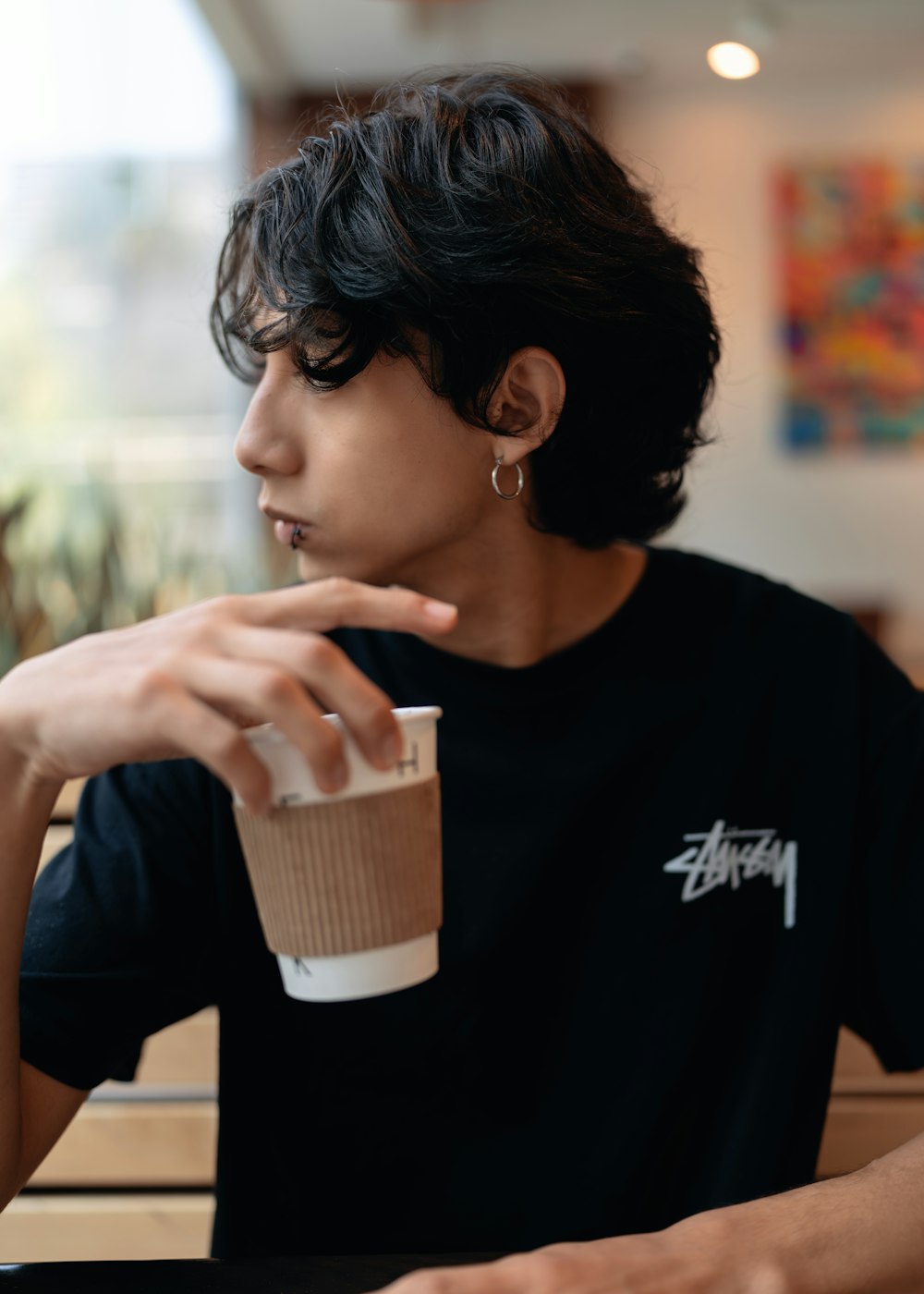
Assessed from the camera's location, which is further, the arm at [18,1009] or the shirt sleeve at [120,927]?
the shirt sleeve at [120,927]

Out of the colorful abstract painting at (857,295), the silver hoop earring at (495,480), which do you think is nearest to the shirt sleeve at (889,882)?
the silver hoop earring at (495,480)

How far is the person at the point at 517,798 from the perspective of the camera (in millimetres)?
864

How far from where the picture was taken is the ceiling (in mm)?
4762

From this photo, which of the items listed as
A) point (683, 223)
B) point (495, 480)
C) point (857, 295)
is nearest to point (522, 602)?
point (495, 480)

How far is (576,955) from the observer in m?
0.95

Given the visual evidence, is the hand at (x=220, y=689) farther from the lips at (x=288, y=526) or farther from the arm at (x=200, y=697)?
the lips at (x=288, y=526)

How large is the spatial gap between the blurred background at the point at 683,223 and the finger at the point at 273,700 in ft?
15.3

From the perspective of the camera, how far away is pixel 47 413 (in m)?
5.65

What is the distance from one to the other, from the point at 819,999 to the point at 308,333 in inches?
Result: 24.5

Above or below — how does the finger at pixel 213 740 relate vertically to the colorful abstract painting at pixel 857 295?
below

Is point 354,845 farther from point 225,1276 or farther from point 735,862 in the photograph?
point 735,862

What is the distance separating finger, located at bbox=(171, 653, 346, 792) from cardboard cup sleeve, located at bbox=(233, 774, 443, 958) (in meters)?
0.02

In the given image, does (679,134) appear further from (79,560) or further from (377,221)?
(377,221)

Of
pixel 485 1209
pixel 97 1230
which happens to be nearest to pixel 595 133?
pixel 485 1209
